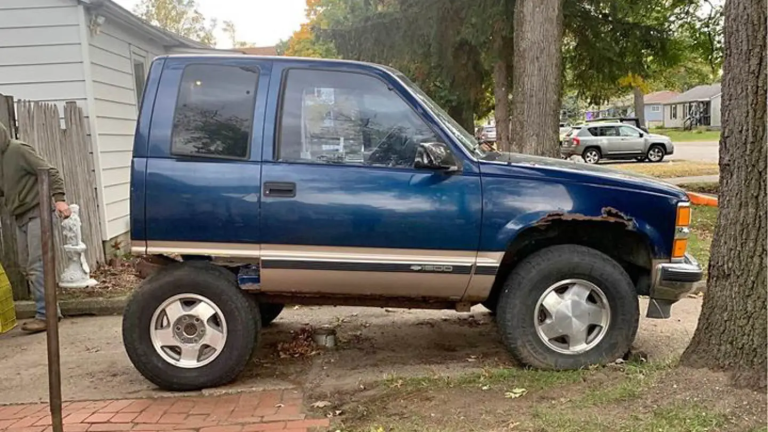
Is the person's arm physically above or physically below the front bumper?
above

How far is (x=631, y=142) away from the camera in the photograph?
25688mm

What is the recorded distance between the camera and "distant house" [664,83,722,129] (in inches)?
2281

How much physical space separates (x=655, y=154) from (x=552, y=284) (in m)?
23.8

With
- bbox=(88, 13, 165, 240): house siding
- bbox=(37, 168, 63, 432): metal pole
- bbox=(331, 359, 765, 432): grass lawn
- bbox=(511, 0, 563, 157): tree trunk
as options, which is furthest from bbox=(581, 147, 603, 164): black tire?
bbox=(37, 168, 63, 432): metal pole

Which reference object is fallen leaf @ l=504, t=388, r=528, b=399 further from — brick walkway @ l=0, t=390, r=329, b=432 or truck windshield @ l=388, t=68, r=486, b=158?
truck windshield @ l=388, t=68, r=486, b=158

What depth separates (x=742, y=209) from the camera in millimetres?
3461

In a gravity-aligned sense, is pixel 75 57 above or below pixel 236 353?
above

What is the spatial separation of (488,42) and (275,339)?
8488mm

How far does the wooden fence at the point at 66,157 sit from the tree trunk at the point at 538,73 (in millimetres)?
5688

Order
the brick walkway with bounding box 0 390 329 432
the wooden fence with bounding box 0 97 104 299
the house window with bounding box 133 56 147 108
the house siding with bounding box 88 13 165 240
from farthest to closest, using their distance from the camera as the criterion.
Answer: the house window with bounding box 133 56 147 108 < the house siding with bounding box 88 13 165 240 < the wooden fence with bounding box 0 97 104 299 < the brick walkway with bounding box 0 390 329 432

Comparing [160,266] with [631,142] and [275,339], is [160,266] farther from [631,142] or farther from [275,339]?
[631,142]

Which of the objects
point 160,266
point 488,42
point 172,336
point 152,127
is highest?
point 488,42

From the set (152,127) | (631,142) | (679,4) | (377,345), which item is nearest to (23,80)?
(152,127)

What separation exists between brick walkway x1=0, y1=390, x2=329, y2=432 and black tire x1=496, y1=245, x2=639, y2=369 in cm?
142
